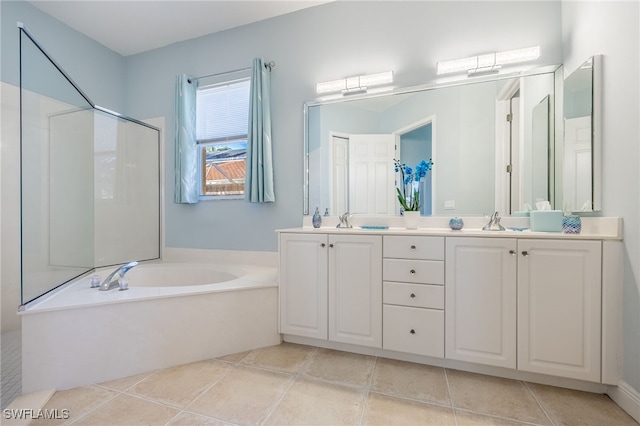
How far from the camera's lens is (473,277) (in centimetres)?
156

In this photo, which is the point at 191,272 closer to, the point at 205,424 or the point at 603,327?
the point at 205,424

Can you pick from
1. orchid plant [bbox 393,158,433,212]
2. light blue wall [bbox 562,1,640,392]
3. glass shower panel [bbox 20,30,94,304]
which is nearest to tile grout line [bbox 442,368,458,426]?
light blue wall [bbox 562,1,640,392]

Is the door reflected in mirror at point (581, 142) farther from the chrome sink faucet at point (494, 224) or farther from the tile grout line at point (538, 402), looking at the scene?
the tile grout line at point (538, 402)

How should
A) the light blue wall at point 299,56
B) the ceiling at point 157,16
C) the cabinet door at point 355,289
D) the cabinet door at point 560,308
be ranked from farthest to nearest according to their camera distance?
the ceiling at point 157,16
the light blue wall at point 299,56
the cabinet door at point 355,289
the cabinet door at point 560,308

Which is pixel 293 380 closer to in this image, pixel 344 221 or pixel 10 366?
pixel 344 221

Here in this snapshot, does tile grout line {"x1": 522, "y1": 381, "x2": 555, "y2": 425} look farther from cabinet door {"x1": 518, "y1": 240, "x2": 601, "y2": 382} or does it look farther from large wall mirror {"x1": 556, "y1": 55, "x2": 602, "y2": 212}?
large wall mirror {"x1": 556, "y1": 55, "x2": 602, "y2": 212}

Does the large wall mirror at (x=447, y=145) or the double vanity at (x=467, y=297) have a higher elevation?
the large wall mirror at (x=447, y=145)

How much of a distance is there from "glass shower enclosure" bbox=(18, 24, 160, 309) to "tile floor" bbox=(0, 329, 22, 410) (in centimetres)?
41

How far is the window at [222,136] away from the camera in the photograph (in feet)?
8.97

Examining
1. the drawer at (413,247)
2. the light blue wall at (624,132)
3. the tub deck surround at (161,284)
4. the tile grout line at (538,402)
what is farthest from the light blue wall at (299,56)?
the tile grout line at (538,402)

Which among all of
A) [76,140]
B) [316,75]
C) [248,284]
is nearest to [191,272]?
[248,284]

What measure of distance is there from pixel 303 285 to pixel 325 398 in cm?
70

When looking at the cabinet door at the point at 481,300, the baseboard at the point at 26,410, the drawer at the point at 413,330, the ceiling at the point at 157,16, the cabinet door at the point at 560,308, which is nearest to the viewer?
the baseboard at the point at 26,410

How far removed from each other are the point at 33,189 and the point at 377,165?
101 inches
